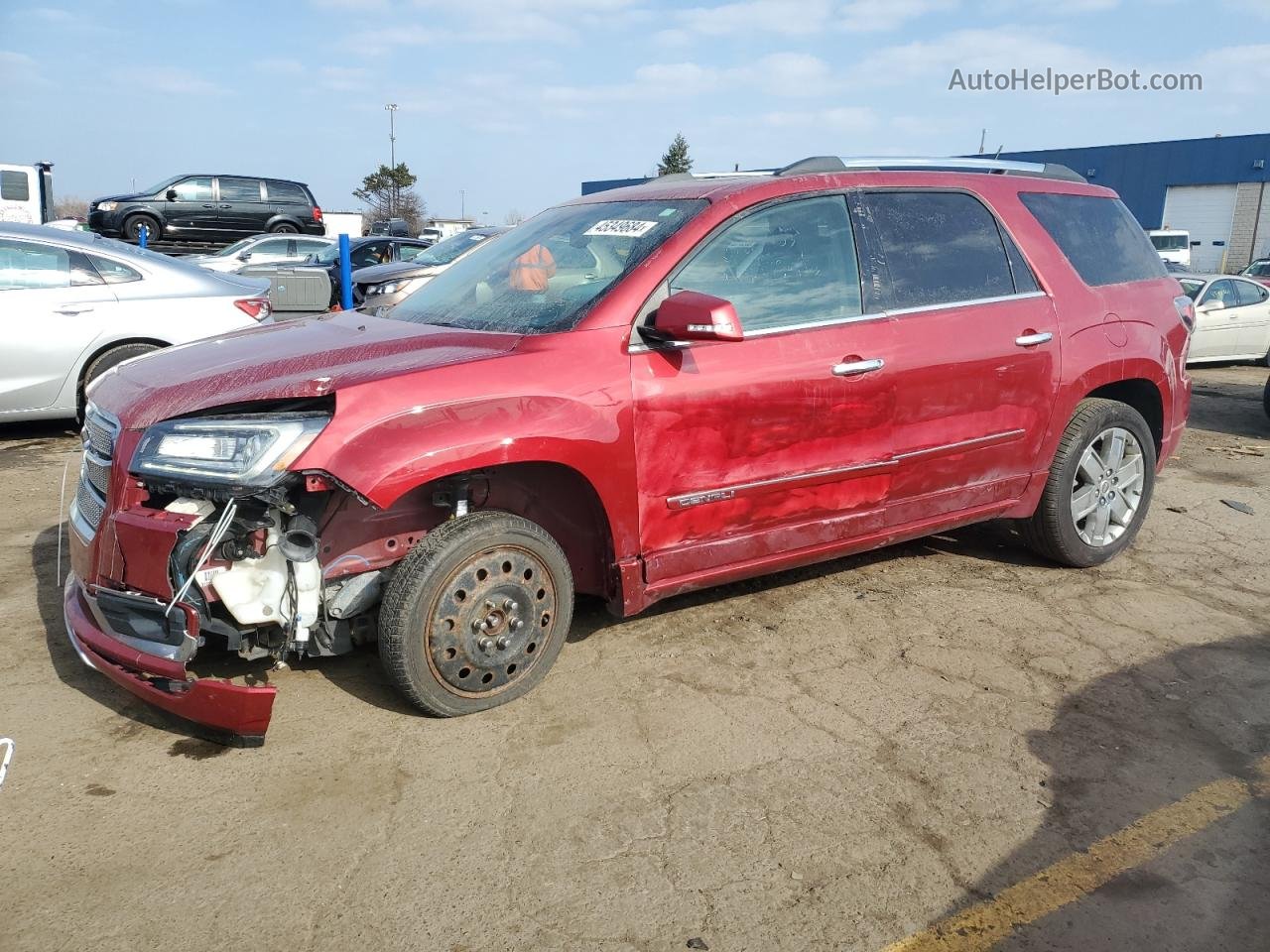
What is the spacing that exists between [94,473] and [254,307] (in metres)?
4.72

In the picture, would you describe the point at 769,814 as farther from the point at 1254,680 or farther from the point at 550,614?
the point at 1254,680

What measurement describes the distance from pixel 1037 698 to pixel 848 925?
1557 millimetres

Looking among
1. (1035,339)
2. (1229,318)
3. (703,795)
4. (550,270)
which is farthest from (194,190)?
(703,795)

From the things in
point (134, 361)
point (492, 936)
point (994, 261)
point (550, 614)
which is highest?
point (994, 261)

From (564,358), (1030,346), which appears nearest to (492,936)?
(564,358)

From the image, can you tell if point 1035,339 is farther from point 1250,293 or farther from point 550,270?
point 1250,293

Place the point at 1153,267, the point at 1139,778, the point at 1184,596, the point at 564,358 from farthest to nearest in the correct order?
the point at 1153,267
the point at 1184,596
the point at 564,358
the point at 1139,778

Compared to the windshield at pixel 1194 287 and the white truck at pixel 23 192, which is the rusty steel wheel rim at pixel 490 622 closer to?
the windshield at pixel 1194 287

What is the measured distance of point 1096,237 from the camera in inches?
196

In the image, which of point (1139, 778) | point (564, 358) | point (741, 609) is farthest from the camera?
point (741, 609)

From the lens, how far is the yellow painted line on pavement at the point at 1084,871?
2420mm

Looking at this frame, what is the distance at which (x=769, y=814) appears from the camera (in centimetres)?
289

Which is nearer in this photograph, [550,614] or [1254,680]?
[550,614]

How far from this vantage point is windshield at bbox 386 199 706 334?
369 centimetres
